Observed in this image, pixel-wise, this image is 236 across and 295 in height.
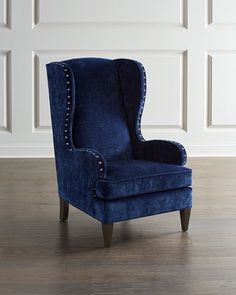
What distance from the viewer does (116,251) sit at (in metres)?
2.46

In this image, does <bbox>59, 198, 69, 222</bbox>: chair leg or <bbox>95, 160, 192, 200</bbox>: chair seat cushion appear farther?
<bbox>59, 198, 69, 222</bbox>: chair leg

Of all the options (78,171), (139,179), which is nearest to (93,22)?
(78,171)

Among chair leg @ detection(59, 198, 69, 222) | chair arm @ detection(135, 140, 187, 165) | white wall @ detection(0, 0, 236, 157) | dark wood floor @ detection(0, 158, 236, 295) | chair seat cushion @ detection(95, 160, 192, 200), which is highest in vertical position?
white wall @ detection(0, 0, 236, 157)

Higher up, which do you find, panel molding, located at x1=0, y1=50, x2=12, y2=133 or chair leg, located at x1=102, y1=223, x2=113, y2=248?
panel molding, located at x1=0, y1=50, x2=12, y2=133

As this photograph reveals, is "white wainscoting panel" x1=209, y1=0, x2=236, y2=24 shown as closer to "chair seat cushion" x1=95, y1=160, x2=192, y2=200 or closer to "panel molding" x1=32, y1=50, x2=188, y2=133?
"panel molding" x1=32, y1=50, x2=188, y2=133

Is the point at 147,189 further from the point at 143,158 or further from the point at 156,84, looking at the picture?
the point at 156,84

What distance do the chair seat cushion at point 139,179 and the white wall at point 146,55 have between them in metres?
2.30

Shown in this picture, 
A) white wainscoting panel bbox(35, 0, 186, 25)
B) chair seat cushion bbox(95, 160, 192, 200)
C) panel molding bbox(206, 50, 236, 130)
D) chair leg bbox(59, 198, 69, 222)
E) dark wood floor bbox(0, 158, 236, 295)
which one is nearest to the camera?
dark wood floor bbox(0, 158, 236, 295)

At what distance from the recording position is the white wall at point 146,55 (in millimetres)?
4879

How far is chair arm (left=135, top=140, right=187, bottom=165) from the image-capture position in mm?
2846

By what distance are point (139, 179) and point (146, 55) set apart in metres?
2.58

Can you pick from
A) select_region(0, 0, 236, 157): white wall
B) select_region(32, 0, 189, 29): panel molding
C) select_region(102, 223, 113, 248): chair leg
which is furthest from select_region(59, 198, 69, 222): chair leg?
select_region(32, 0, 189, 29): panel molding

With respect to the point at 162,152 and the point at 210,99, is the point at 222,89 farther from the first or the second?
the point at 162,152

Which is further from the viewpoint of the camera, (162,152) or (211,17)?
(211,17)
